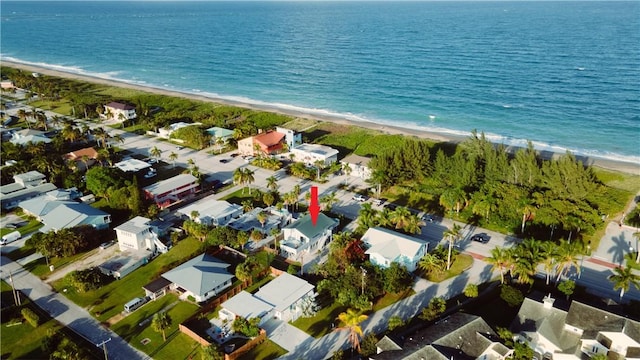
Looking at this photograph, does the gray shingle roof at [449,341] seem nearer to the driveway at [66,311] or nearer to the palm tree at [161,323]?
the palm tree at [161,323]

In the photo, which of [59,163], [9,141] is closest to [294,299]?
[59,163]

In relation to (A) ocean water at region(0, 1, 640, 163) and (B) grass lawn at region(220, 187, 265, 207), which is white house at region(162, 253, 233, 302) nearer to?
(B) grass lawn at region(220, 187, 265, 207)

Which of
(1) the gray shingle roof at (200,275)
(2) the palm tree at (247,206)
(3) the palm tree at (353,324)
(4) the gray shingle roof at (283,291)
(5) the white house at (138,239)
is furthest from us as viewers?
(2) the palm tree at (247,206)

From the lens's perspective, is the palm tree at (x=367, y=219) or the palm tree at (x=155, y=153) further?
the palm tree at (x=155, y=153)

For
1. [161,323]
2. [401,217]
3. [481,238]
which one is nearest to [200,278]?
[161,323]

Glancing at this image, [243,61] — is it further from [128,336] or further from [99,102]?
[128,336]

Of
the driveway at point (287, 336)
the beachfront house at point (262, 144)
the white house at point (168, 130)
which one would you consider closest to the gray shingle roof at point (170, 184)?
the beachfront house at point (262, 144)
